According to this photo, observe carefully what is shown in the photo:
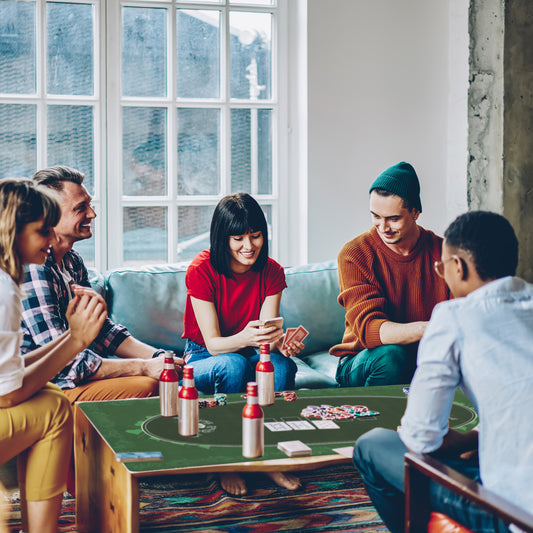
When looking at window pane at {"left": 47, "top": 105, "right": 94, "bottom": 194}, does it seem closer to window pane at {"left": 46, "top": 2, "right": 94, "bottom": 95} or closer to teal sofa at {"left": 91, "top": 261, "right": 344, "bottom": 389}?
window pane at {"left": 46, "top": 2, "right": 94, "bottom": 95}

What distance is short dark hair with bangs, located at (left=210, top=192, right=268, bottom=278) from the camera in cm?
309

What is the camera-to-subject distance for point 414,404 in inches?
64.8

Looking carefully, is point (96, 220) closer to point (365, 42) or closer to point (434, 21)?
point (365, 42)

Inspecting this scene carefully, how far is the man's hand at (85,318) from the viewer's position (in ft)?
7.28

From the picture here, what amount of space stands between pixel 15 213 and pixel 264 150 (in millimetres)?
Result: 2432

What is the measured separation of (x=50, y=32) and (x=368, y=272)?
7.09 feet

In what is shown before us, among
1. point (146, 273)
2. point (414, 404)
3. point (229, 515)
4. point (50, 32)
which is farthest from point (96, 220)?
point (414, 404)

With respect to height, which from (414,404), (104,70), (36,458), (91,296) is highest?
(104,70)

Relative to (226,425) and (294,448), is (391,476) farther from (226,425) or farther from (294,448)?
(226,425)

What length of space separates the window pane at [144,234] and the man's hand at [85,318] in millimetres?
1796

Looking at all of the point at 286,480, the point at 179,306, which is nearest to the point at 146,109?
the point at 179,306

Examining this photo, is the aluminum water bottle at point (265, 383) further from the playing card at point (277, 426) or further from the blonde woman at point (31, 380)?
the blonde woman at point (31, 380)

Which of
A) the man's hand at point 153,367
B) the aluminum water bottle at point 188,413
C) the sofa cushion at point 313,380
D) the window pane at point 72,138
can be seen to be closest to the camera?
the aluminum water bottle at point 188,413

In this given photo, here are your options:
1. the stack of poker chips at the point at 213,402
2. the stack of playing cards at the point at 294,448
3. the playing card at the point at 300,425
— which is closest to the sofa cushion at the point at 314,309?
the stack of poker chips at the point at 213,402
